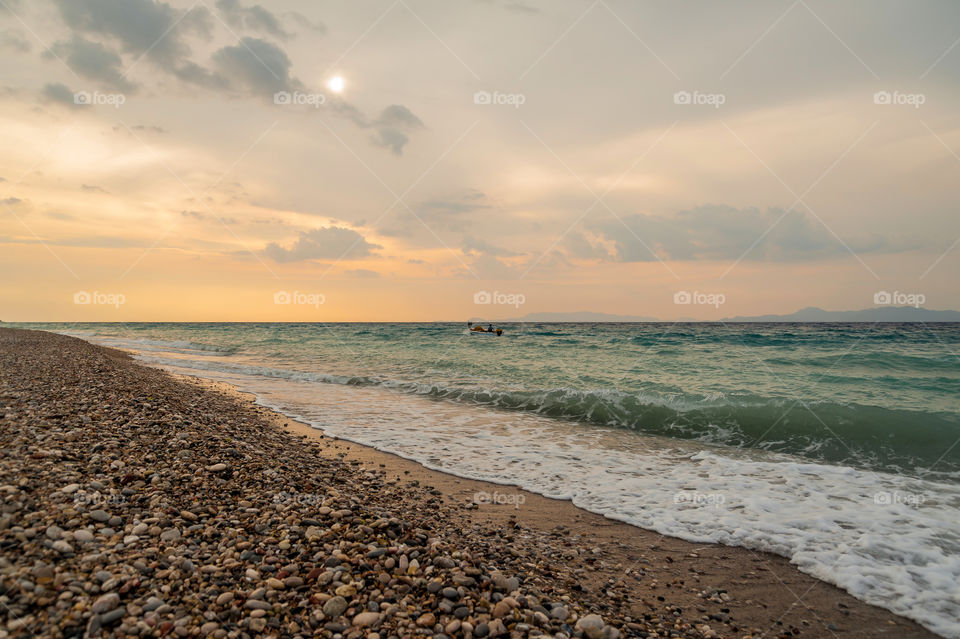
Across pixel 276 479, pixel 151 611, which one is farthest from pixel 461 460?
pixel 151 611

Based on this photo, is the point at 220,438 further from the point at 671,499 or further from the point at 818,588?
the point at 818,588

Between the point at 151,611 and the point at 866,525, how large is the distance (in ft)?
28.5

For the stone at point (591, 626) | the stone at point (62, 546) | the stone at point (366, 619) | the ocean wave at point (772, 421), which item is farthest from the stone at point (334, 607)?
the ocean wave at point (772, 421)

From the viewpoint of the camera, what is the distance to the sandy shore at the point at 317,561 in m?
3.45

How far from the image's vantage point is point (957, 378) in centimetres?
1858

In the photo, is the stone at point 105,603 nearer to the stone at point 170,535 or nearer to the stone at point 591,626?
the stone at point 170,535

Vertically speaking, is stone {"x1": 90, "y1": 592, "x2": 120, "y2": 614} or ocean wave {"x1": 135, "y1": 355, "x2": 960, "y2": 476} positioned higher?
stone {"x1": 90, "y1": 592, "x2": 120, "y2": 614}

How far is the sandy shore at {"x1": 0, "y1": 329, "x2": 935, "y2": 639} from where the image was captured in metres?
3.45

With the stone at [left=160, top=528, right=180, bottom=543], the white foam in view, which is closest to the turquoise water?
the white foam

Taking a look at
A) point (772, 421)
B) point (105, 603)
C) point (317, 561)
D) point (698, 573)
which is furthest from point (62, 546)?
point (772, 421)

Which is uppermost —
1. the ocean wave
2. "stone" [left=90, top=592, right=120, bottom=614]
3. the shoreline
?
"stone" [left=90, top=592, right=120, bottom=614]

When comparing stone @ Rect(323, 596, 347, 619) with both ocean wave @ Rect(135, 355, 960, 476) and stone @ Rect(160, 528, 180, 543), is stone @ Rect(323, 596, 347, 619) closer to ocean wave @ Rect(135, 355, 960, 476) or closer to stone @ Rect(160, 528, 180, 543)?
stone @ Rect(160, 528, 180, 543)

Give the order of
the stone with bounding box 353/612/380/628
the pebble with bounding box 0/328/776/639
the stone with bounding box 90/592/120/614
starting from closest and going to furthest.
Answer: the stone with bounding box 90/592/120/614 → the pebble with bounding box 0/328/776/639 → the stone with bounding box 353/612/380/628

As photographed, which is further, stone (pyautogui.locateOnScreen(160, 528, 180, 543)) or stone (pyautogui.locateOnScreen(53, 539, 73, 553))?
stone (pyautogui.locateOnScreen(160, 528, 180, 543))
